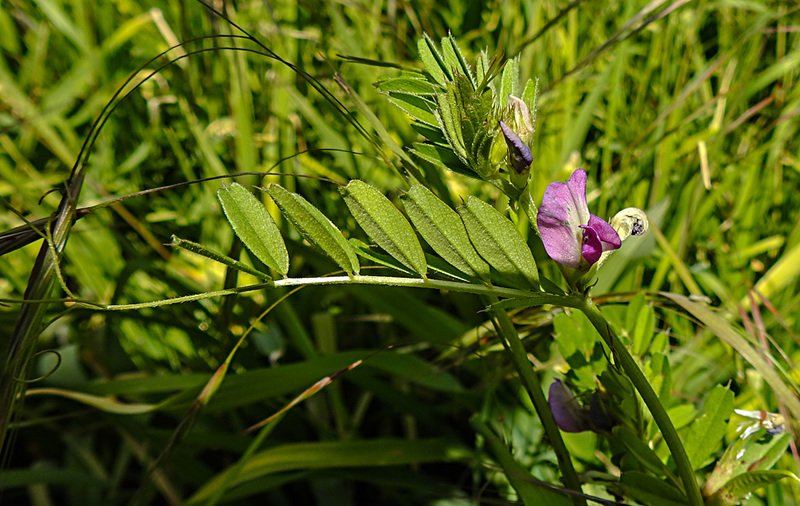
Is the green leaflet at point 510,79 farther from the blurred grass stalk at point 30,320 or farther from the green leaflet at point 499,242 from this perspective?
the blurred grass stalk at point 30,320

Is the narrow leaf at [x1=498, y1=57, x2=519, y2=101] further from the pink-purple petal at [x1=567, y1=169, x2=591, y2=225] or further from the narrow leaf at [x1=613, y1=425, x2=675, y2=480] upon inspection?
the narrow leaf at [x1=613, y1=425, x2=675, y2=480]

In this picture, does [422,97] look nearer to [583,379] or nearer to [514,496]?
[583,379]

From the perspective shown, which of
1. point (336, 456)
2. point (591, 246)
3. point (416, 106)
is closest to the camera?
point (591, 246)

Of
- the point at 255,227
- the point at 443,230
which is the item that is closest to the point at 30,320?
the point at 255,227

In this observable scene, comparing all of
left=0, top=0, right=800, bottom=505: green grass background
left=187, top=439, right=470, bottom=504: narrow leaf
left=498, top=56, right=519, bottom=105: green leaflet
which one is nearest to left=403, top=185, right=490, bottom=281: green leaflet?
left=498, top=56, right=519, bottom=105: green leaflet

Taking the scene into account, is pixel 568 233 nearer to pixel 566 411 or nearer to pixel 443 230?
pixel 443 230

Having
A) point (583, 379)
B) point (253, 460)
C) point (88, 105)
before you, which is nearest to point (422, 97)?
point (583, 379)
